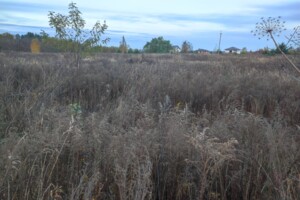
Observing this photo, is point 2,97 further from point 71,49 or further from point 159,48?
point 159,48

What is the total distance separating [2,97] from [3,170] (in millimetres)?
2208

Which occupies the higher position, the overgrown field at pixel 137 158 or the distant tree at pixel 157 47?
the distant tree at pixel 157 47

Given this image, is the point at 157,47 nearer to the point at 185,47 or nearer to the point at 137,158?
the point at 185,47

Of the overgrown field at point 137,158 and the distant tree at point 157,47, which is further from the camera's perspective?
the distant tree at point 157,47

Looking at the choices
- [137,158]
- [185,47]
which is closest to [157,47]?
[185,47]

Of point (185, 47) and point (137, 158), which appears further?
point (185, 47)

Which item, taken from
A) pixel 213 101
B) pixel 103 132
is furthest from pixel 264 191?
pixel 213 101

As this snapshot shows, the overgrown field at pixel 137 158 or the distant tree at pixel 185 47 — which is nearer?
the overgrown field at pixel 137 158

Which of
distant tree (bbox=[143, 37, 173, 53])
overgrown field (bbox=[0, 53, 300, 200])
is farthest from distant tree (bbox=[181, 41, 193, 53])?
overgrown field (bbox=[0, 53, 300, 200])

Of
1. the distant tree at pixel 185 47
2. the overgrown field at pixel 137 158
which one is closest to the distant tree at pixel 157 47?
the distant tree at pixel 185 47

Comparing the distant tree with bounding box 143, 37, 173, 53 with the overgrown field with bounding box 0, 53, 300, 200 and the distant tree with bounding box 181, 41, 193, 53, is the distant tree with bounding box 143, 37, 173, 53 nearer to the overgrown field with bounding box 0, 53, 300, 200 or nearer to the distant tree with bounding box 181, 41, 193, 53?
the distant tree with bounding box 181, 41, 193, 53

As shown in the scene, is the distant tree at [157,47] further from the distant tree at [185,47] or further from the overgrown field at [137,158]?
the overgrown field at [137,158]

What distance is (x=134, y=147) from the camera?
3.87m

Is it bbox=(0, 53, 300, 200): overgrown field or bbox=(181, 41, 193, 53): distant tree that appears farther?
bbox=(181, 41, 193, 53): distant tree
